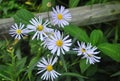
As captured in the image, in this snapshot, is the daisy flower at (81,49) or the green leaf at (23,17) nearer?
the daisy flower at (81,49)

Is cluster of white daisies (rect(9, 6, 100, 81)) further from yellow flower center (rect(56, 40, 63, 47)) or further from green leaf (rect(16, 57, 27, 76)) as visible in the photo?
green leaf (rect(16, 57, 27, 76))

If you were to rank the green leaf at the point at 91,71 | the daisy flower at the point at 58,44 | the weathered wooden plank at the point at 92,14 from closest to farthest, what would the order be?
the daisy flower at the point at 58,44, the green leaf at the point at 91,71, the weathered wooden plank at the point at 92,14

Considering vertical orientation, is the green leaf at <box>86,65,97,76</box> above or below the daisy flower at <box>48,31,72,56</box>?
below

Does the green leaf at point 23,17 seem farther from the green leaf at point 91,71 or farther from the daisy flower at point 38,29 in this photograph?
the green leaf at point 91,71

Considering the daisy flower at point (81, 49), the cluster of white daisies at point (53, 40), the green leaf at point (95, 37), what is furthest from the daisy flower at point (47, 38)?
the green leaf at point (95, 37)

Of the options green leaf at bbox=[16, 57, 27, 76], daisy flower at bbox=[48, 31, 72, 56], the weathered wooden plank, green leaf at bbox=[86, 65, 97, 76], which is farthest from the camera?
the weathered wooden plank

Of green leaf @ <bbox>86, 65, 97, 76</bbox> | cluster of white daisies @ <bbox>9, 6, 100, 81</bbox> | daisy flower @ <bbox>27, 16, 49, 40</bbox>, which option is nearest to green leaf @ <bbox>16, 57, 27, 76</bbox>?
cluster of white daisies @ <bbox>9, 6, 100, 81</bbox>
